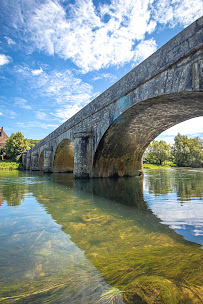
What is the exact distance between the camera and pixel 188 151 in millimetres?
45094

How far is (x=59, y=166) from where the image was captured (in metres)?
21.1

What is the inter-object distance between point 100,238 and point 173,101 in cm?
557

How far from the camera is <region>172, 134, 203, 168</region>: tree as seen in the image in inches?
1700

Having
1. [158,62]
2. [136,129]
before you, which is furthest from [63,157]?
[158,62]

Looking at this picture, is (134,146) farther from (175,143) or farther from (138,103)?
(175,143)

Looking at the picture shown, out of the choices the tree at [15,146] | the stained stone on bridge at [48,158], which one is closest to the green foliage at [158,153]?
the tree at [15,146]

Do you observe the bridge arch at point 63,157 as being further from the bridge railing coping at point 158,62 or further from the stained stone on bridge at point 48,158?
the bridge railing coping at point 158,62

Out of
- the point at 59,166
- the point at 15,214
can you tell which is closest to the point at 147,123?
the point at 15,214

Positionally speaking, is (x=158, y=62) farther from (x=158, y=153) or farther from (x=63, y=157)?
(x=158, y=153)

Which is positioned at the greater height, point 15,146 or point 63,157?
point 15,146

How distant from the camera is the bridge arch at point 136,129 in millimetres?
6555

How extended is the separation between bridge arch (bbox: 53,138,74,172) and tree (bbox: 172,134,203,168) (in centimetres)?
3412

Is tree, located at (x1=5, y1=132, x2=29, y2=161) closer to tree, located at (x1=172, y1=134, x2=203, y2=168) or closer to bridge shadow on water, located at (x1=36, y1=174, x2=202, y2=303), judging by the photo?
tree, located at (x1=172, y1=134, x2=203, y2=168)

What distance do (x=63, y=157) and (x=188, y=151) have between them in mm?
36340
